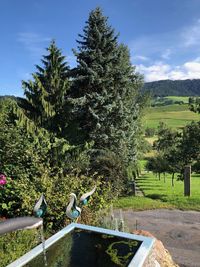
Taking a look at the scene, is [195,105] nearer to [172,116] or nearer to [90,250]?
[90,250]

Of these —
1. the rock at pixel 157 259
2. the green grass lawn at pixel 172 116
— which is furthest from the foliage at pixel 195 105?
the green grass lawn at pixel 172 116

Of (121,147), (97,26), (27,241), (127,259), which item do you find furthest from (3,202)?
(97,26)

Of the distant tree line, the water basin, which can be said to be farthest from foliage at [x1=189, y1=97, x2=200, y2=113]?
the water basin

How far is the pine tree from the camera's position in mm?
17922

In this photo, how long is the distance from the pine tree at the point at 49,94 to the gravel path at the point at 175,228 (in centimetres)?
871

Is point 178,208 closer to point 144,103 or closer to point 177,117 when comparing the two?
point 144,103

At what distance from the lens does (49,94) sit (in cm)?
1836

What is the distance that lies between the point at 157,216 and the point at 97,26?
12079 millimetres

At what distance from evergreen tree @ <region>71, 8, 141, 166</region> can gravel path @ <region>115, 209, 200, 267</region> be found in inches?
243

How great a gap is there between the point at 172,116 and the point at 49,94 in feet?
267

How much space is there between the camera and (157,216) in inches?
420

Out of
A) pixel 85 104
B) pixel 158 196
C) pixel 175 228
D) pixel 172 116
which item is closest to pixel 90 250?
pixel 175 228

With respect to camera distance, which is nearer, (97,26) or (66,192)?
(66,192)

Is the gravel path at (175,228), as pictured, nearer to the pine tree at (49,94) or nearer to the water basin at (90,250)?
the water basin at (90,250)
